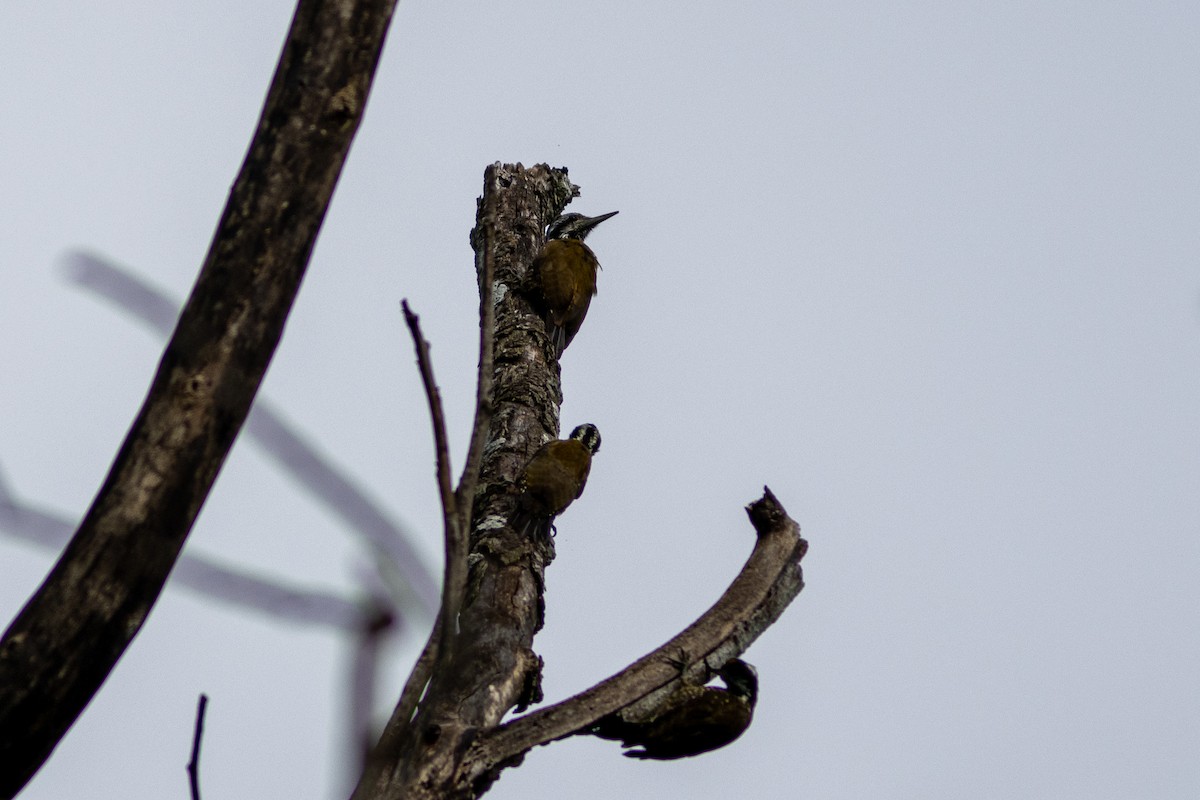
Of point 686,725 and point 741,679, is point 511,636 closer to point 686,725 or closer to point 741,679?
point 686,725

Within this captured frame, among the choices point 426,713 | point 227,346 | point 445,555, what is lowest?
point 426,713

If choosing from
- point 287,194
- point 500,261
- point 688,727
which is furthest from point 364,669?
point 500,261

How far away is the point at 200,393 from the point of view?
2.07 m

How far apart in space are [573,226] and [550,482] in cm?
247

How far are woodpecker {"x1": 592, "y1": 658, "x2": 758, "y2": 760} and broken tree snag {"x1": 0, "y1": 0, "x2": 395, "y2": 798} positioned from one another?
1.28 meters

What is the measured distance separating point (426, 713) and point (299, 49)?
1.41m

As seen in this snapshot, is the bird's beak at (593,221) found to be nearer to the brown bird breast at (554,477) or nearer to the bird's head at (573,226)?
the bird's head at (573,226)

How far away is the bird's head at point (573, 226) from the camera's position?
593 cm

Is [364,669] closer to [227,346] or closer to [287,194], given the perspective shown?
[227,346]

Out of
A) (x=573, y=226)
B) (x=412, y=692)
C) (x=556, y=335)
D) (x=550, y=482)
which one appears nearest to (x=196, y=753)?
(x=412, y=692)

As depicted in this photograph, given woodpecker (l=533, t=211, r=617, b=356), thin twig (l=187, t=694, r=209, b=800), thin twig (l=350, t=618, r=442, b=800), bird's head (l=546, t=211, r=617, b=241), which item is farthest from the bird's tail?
thin twig (l=187, t=694, r=209, b=800)

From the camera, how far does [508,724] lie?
2.75 m

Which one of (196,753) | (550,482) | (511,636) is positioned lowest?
(196,753)

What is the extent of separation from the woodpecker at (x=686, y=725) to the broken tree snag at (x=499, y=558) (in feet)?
0.97
